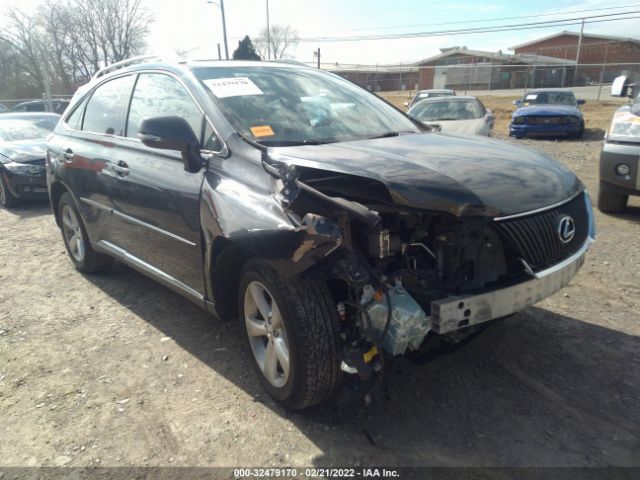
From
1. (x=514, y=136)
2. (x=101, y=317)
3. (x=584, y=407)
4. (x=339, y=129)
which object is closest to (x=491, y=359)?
(x=584, y=407)

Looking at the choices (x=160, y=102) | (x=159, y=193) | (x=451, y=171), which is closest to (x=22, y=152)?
(x=160, y=102)

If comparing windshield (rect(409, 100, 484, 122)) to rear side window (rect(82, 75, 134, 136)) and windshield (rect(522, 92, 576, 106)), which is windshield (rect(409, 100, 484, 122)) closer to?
windshield (rect(522, 92, 576, 106))

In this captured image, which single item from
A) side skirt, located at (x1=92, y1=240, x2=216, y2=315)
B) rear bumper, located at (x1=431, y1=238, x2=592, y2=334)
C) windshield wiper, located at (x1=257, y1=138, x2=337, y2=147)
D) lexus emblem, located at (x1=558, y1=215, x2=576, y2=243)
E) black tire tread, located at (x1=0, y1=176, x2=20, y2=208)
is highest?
windshield wiper, located at (x1=257, y1=138, x2=337, y2=147)

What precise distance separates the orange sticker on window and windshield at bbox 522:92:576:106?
1474cm

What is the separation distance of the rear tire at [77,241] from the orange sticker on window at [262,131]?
251 cm

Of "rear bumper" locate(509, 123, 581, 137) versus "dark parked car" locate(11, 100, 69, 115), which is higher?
"dark parked car" locate(11, 100, 69, 115)

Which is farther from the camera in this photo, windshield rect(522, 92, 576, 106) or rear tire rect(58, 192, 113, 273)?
windshield rect(522, 92, 576, 106)

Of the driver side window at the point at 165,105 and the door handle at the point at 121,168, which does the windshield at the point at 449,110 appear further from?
the door handle at the point at 121,168

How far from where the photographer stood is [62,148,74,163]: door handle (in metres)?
4.24

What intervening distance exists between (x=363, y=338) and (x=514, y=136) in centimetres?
1410

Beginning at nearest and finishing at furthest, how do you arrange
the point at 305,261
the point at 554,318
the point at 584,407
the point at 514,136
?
the point at 305,261, the point at 584,407, the point at 554,318, the point at 514,136

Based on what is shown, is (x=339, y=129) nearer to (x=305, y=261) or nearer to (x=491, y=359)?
(x=305, y=261)

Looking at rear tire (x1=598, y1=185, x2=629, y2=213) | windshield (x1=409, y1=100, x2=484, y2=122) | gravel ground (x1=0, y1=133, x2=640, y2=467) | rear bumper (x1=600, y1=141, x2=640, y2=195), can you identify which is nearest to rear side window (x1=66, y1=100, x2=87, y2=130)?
gravel ground (x1=0, y1=133, x2=640, y2=467)

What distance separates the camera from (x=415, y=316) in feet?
6.94
